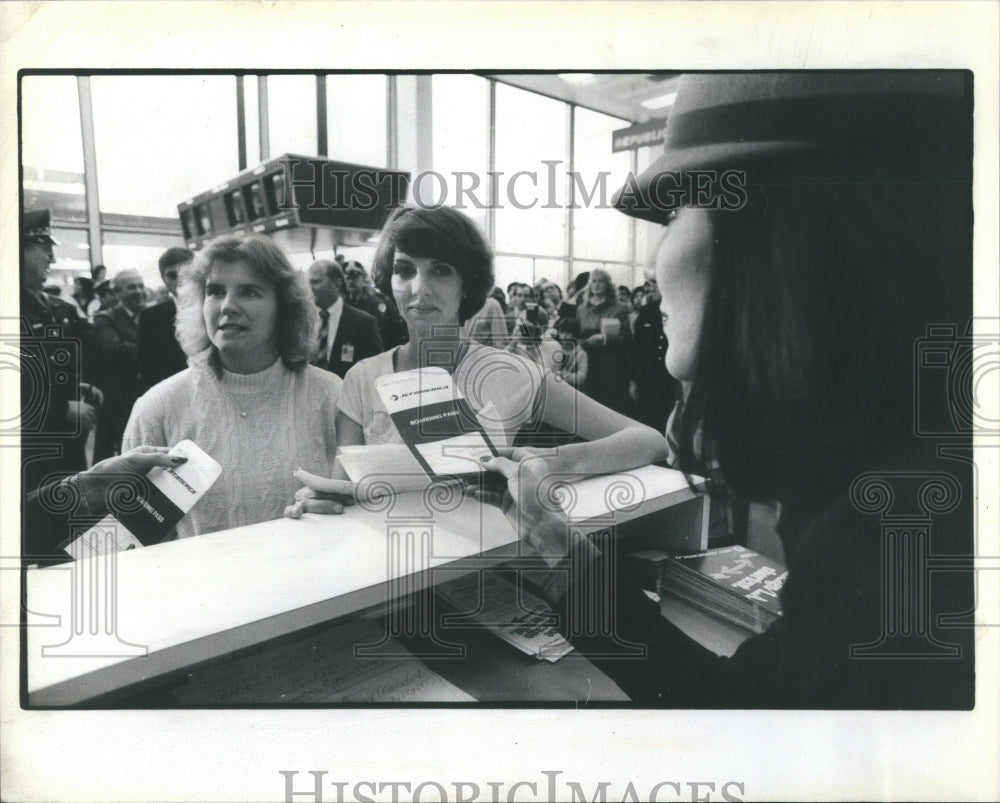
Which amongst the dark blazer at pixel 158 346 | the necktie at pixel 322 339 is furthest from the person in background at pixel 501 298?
the dark blazer at pixel 158 346

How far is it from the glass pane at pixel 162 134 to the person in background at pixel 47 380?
0.21m

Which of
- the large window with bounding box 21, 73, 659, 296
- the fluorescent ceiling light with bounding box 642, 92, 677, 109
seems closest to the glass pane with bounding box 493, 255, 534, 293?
the large window with bounding box 21, 73, 659, 296

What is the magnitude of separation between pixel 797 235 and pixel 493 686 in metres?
1.27

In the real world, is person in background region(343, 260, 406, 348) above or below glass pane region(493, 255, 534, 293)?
below

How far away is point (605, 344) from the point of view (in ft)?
5.59

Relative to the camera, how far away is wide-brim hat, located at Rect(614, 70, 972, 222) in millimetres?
1688

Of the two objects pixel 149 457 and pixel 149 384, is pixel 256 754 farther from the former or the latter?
pixel 149 384

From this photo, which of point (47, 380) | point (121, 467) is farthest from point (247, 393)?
point (47, 380)

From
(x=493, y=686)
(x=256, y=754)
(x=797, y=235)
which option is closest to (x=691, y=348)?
(x=797, y=235)

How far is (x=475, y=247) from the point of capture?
1.69 m

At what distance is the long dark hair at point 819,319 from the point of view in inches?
67.2

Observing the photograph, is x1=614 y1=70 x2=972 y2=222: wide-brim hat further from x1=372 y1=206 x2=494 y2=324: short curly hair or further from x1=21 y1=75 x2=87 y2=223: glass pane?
x1=21 y1=75 x2=87 y2=223: glass pane

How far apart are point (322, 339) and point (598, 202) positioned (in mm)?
709

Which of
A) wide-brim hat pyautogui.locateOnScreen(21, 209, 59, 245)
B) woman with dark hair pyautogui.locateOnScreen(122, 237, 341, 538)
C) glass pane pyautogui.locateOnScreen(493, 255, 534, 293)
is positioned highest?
wide-brim hat pyautogui.locateOnScreen(21, 209, 59, 245)
